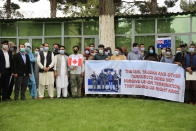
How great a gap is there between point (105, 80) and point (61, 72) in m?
1.56

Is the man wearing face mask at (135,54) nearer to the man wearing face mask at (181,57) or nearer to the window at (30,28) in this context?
the man wearing face mask at (181,57)

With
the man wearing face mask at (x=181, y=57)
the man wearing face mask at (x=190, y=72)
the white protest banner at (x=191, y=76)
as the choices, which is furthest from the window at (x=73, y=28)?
the white protest banner at (x=191, y=76)

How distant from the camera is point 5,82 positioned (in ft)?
43.5

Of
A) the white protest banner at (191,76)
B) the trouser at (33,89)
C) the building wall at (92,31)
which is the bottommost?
the trouser at (33,89)

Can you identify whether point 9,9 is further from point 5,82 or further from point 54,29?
point 5,82

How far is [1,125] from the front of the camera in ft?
29.1

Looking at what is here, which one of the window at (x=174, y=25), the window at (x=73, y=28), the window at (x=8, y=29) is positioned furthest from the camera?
the window at (x=8, y=29)

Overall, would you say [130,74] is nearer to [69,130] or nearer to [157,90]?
[157,90]

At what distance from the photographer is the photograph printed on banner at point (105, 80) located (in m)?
13.7

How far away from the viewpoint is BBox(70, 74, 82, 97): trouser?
13789 millimetres

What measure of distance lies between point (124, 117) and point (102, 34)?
922 centimetres

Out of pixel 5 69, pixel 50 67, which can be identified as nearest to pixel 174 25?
pixel 50 67

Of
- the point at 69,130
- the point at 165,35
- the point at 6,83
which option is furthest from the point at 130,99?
the point at 165,35

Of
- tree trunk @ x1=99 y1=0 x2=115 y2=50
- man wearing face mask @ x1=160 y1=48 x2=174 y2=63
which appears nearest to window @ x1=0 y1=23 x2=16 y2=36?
tree trunk @ x1=99 y1=0 x2=115 y2=50
